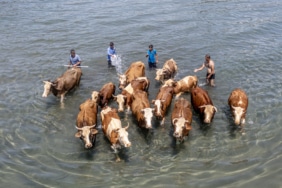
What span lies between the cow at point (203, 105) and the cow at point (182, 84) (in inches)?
55.0

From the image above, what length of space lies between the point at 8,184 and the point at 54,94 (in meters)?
5.91

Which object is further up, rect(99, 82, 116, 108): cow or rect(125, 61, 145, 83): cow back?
rect(125, 61, 145, 83): cow back

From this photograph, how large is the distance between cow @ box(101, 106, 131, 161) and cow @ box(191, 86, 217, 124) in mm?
3370

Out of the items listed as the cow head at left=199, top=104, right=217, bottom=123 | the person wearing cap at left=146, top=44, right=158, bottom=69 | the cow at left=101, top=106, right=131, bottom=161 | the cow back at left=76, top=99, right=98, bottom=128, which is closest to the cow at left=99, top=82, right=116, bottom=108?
the cow back at left=76, top=99, right=98, bottom=128

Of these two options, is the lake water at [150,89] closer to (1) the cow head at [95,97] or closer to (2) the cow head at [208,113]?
(2) the cow head at [208,113]

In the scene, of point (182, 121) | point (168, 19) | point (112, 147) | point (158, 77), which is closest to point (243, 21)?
point (168, 19)

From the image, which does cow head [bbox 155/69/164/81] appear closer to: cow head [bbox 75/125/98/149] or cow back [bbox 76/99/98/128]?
cow back [bbox 76/99/98/128]

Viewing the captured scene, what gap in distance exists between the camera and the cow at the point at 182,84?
1564cm

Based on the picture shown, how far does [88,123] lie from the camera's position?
12453 millimetres

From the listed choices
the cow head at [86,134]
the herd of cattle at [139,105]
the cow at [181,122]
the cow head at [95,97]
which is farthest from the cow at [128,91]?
the cow head at [86,134]

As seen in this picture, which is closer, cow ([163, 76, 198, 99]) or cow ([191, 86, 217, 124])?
cow ([191, 86, 217, 124])

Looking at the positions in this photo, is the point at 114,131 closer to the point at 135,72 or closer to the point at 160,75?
the point at 135,72

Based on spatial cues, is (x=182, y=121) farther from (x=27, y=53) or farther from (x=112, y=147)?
(x=27, y=53)

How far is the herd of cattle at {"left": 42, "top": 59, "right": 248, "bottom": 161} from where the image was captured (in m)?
11.8
